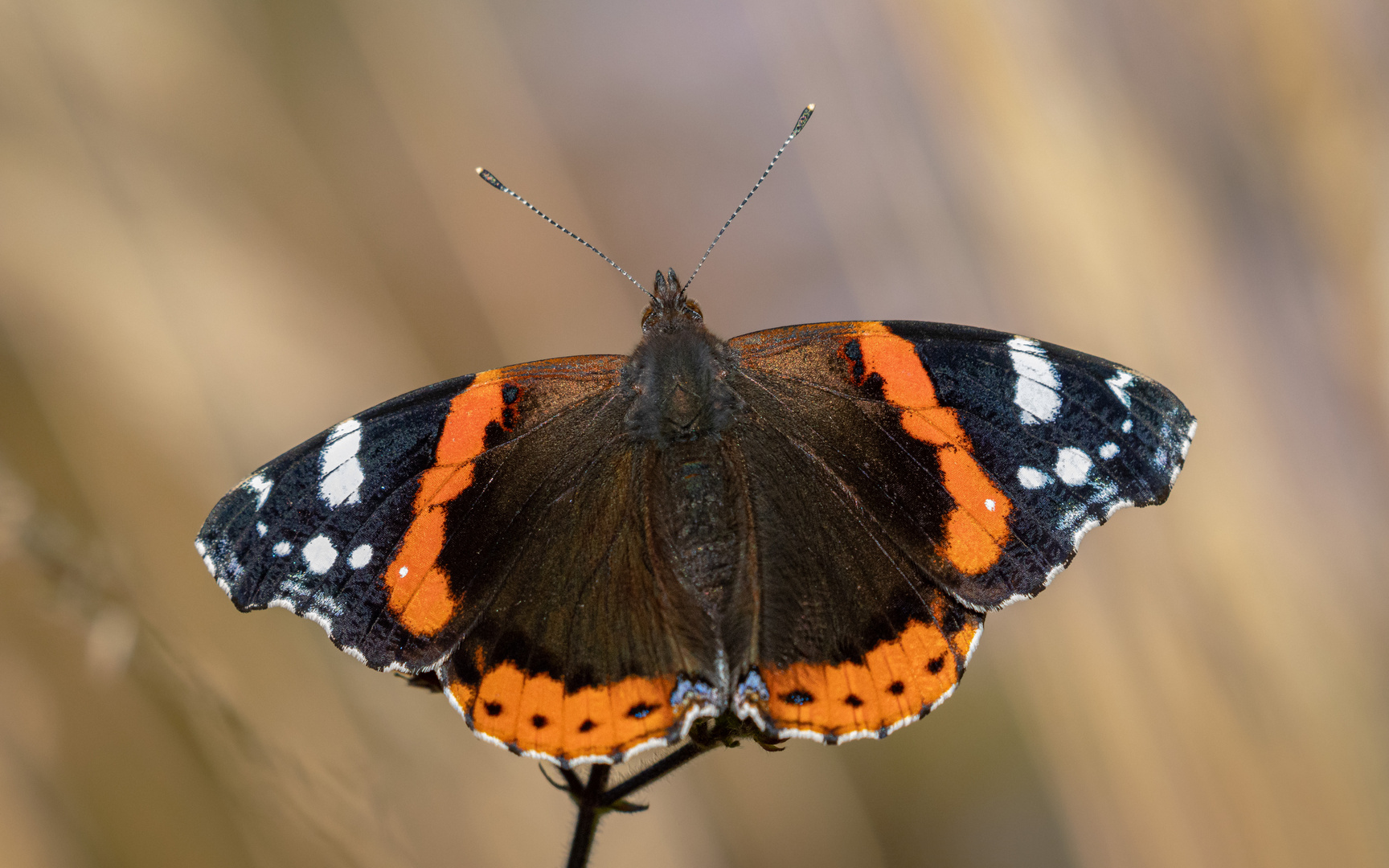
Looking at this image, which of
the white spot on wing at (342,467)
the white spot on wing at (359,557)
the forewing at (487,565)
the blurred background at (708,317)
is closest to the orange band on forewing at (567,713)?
the forewing at (487,565)

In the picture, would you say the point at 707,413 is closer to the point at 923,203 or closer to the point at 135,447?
the point at 923,203

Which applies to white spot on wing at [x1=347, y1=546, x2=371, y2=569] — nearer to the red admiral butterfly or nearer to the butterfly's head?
the red admiral butterfly

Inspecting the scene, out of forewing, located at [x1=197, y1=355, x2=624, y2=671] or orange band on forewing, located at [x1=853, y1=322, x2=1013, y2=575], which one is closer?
forewing, located at [x1=197, y1=355, x2=624, y2=671]

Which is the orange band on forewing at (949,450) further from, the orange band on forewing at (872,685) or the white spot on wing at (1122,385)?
the white spot on wing at (1122,385)

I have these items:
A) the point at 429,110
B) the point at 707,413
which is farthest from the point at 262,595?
the point at 429,110

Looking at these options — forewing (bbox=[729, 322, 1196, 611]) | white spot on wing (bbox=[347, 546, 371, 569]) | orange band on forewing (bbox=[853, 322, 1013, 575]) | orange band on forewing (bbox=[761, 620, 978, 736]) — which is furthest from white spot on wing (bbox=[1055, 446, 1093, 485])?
white spot on wing (bbox=[347, 546, 371, 569])

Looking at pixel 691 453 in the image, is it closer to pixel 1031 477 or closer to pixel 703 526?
pixel 703 526

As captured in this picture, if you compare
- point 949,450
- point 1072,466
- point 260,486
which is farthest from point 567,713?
point 1072,466
